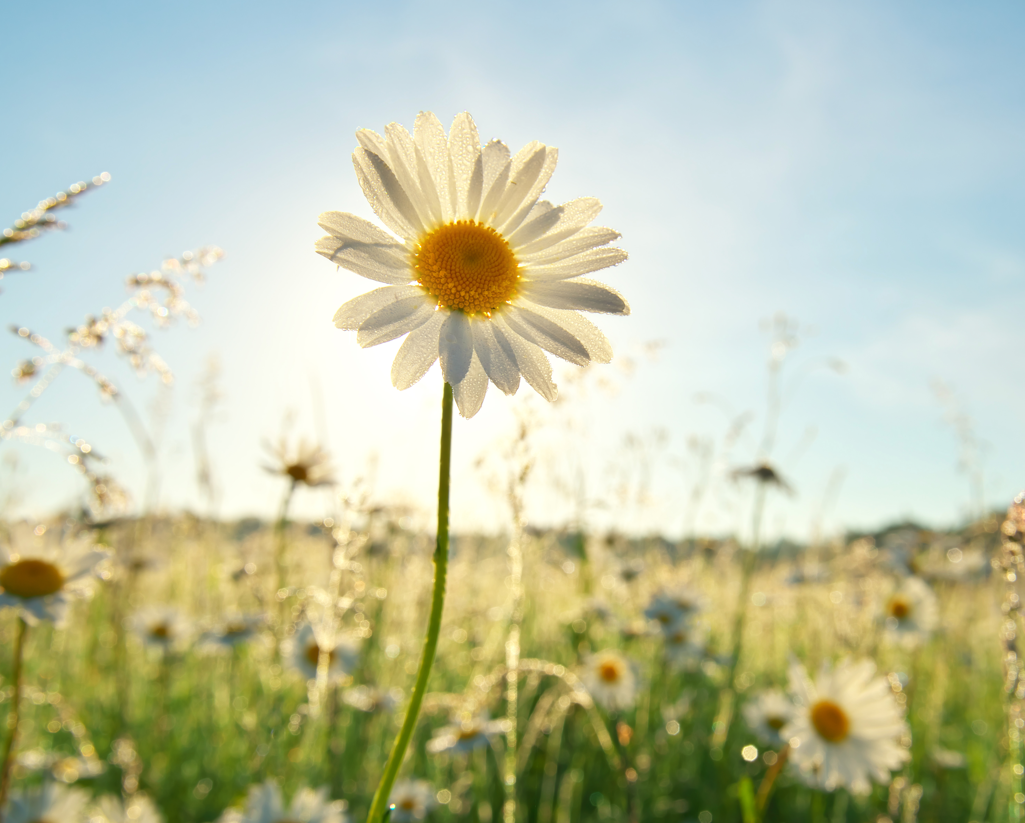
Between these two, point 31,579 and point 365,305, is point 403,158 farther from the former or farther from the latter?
point 31,579

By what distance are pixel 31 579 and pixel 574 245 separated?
173cm

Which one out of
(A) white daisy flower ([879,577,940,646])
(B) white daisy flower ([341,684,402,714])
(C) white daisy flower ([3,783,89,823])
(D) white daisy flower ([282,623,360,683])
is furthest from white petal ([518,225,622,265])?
(A) white daisy flower ([879,577,940,646])

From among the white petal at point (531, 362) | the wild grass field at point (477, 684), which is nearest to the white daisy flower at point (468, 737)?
the wild grass field at point (477, 684)

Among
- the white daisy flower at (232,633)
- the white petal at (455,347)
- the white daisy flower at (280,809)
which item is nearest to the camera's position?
the white petal at (455,347)

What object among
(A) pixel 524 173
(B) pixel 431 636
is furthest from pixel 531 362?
(B) pixel 431 636

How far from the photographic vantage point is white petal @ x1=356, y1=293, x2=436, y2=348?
796 mm

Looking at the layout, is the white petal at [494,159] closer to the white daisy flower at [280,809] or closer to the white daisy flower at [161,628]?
the white daisy flower at [280,809]

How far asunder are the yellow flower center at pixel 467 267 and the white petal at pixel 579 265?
0.03 meters

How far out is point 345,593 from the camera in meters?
1.79

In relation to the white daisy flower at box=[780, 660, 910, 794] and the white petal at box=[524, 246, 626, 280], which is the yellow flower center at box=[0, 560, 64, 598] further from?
the white daisy flower at box=[780, 660, 910, 794]

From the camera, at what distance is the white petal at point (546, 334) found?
2.79ft

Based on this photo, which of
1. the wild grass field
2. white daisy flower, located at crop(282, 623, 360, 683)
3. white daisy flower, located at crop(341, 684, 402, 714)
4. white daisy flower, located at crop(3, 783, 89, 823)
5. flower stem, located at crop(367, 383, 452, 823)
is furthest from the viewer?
white daisy flower, located at crop(282, 623, 360, 683)

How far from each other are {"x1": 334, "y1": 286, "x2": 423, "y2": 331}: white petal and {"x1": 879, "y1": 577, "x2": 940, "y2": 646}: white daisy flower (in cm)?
380

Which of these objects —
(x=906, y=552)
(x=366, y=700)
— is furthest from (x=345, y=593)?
(x=906, y=552)
